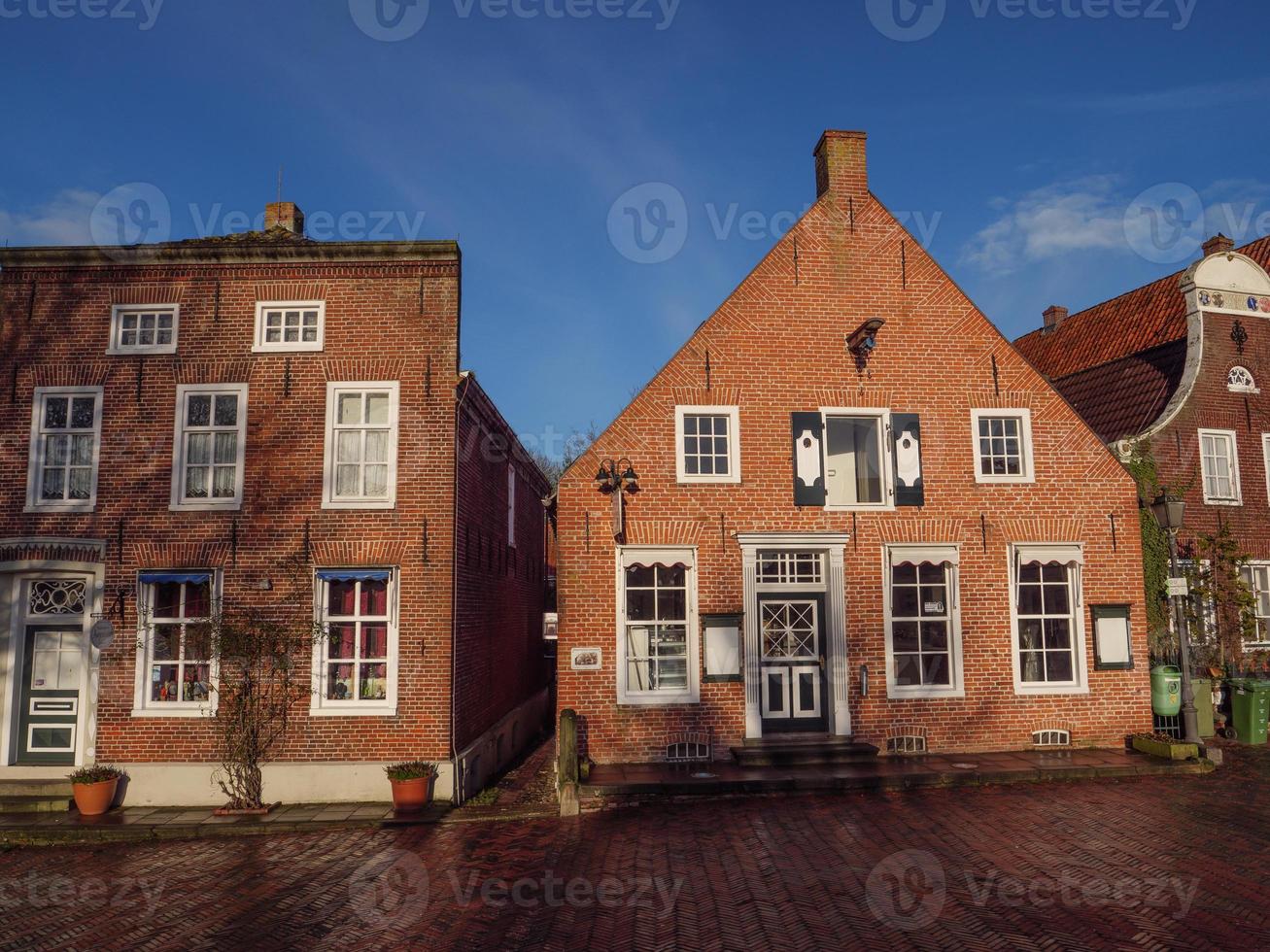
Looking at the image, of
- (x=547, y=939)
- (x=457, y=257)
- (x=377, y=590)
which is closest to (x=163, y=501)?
(x=377, y=590)

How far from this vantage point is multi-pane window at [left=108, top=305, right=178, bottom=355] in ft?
43.7

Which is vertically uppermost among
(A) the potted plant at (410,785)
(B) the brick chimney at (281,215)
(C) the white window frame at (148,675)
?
(B) the brick chimney at (281,215)

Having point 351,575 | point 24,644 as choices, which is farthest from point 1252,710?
point 24,644

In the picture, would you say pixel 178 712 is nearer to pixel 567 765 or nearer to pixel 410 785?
pixel 410 785

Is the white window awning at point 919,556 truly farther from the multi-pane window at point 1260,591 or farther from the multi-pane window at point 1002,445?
the multi-pane window at point 1260,591

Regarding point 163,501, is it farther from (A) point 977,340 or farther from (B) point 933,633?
(A) point 977,340

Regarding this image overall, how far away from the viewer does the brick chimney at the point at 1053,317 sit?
88.0 ft

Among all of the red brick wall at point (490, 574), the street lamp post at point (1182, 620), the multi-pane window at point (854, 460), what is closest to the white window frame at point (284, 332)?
the red brick wall at point (490, 574)

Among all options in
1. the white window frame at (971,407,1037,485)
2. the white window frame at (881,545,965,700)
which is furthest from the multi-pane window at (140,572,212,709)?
the white window frame at (971,407,1037,485)

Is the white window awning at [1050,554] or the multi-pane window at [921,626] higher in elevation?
the white window awning at [1050,554]

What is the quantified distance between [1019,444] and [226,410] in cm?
Result: 1279

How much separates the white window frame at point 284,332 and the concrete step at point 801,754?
8886mm

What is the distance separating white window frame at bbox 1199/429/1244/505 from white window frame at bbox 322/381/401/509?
1574cm

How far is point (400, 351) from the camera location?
13.1m
